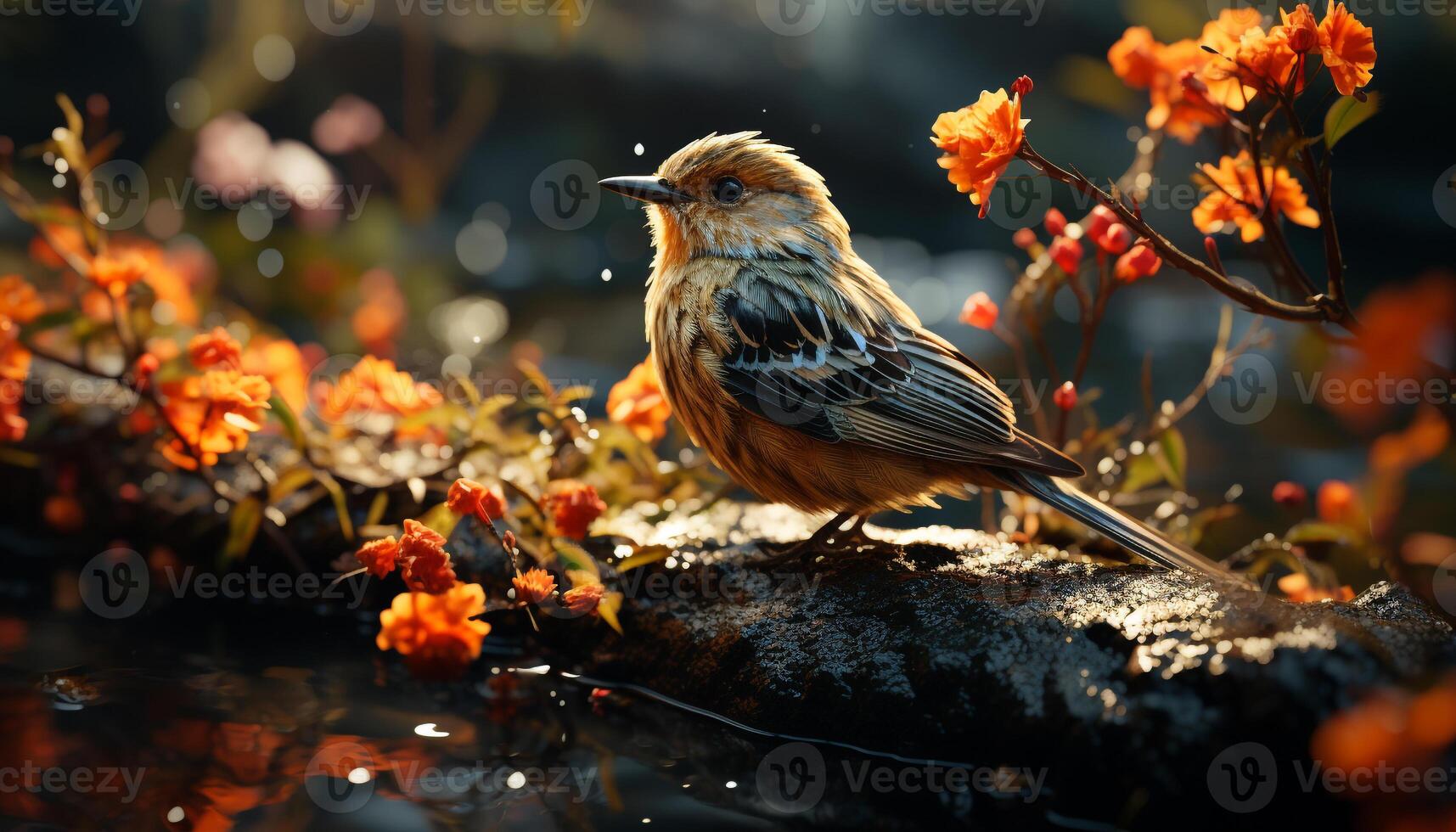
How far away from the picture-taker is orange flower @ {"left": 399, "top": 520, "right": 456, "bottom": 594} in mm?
1827

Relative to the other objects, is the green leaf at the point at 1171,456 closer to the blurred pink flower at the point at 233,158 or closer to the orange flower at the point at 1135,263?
the orange flower at the point at 1135,263

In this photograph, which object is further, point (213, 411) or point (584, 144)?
point (584, 144)

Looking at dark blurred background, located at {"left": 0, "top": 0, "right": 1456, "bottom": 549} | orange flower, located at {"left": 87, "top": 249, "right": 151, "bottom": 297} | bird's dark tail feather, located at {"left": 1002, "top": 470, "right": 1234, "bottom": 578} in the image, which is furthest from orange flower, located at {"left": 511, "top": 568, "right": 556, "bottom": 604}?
dark blurred background, located at {"left": 0, "top": 0, "right": 1456, "bottom": 549}

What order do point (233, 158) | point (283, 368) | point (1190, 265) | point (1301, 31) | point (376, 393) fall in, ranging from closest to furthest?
point (1301, 31)
point (1190, 265)
point (376, 393)
point (283, 368)
point (233, 158)

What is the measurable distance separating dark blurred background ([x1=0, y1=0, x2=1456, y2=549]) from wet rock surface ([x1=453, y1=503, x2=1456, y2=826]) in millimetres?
1614

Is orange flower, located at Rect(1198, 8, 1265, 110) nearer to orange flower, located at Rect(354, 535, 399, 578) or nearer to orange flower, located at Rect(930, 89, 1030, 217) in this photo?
orange flower, located at Rect(930, 89, 1030, 217)

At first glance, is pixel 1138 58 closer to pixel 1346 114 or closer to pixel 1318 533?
pixel 1346 114

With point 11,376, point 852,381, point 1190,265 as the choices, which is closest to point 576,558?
point 852,381

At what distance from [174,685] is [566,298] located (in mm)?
2986

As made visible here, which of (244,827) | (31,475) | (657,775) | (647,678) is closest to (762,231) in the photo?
(647,678)

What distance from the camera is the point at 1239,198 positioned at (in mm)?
1938

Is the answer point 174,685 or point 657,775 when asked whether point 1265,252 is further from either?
point 174,685

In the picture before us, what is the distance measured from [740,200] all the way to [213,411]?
1.20m

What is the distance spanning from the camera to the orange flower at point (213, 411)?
2.15 metres
